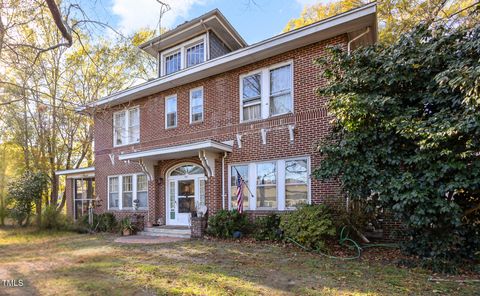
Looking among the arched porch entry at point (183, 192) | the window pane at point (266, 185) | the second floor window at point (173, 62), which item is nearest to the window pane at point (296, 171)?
the window pane at point (266, 185)

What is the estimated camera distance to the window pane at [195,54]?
12.8 meters

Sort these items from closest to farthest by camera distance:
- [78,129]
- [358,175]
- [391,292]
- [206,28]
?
[391,292] < [358,175] < [206,28] < [78,129]

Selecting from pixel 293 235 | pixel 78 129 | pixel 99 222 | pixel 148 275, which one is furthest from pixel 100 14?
pixel 78 129

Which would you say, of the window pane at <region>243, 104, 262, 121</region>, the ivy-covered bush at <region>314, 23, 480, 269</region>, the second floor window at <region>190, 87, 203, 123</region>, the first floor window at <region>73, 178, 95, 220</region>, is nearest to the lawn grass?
the ivy-covered bush at <region>314, 23, 480, 269</region>

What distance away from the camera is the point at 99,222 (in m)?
12.9

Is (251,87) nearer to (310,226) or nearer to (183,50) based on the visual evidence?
(183,50)

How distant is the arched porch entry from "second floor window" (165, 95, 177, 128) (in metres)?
1.78

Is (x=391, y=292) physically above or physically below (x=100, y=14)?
below

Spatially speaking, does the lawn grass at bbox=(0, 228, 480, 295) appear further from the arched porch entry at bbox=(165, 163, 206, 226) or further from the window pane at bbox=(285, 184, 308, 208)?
the arched porch entry at bbox=(165, 163, 206, 226)

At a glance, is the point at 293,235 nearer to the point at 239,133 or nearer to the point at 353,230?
the point at 353,230

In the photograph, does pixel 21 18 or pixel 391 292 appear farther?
pixel 21 18

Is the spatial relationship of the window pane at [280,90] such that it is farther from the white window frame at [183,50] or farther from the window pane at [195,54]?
the window pane at [195,54]

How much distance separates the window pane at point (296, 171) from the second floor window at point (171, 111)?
17.2 ft

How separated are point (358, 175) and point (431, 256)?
2112 mm
